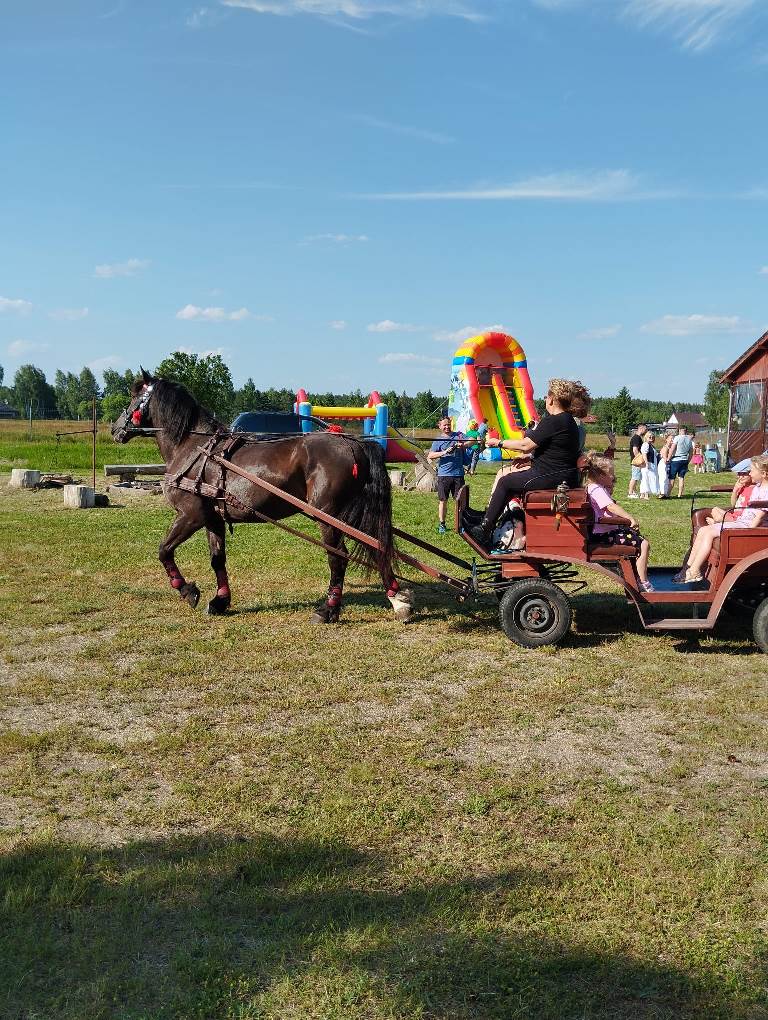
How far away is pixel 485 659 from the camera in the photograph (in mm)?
6137

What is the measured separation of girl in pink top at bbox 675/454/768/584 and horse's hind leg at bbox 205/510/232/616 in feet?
13.0

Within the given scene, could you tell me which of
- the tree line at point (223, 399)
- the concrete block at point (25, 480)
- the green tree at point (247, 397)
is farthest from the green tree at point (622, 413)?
the concrete block at point (25, 480)

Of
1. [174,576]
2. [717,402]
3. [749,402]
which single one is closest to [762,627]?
[174,576]

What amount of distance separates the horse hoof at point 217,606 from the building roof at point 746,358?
24274 millimetres

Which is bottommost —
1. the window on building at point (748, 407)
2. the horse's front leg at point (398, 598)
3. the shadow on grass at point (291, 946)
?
the shadow on grass at point (291, 946)

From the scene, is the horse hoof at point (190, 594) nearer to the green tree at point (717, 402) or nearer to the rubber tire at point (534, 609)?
the rubber tire at point (534, 609)

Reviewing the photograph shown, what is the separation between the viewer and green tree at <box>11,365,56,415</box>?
11475 cm

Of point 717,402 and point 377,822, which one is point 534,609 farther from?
point 717,402

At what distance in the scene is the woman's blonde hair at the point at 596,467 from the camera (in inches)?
259

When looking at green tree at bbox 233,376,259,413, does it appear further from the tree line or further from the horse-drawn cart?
the horse-drawn cart

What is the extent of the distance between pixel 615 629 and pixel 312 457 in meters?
3.01

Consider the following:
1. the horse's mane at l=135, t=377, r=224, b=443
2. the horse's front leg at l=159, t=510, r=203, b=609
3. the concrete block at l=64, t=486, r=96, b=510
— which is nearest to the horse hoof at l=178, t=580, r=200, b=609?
A: the horse's front leg at l=159, t=510, r=203, b=609

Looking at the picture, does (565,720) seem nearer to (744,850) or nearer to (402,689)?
(402,689)

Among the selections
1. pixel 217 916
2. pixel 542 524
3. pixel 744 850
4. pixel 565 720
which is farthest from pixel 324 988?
pixel 542 524
